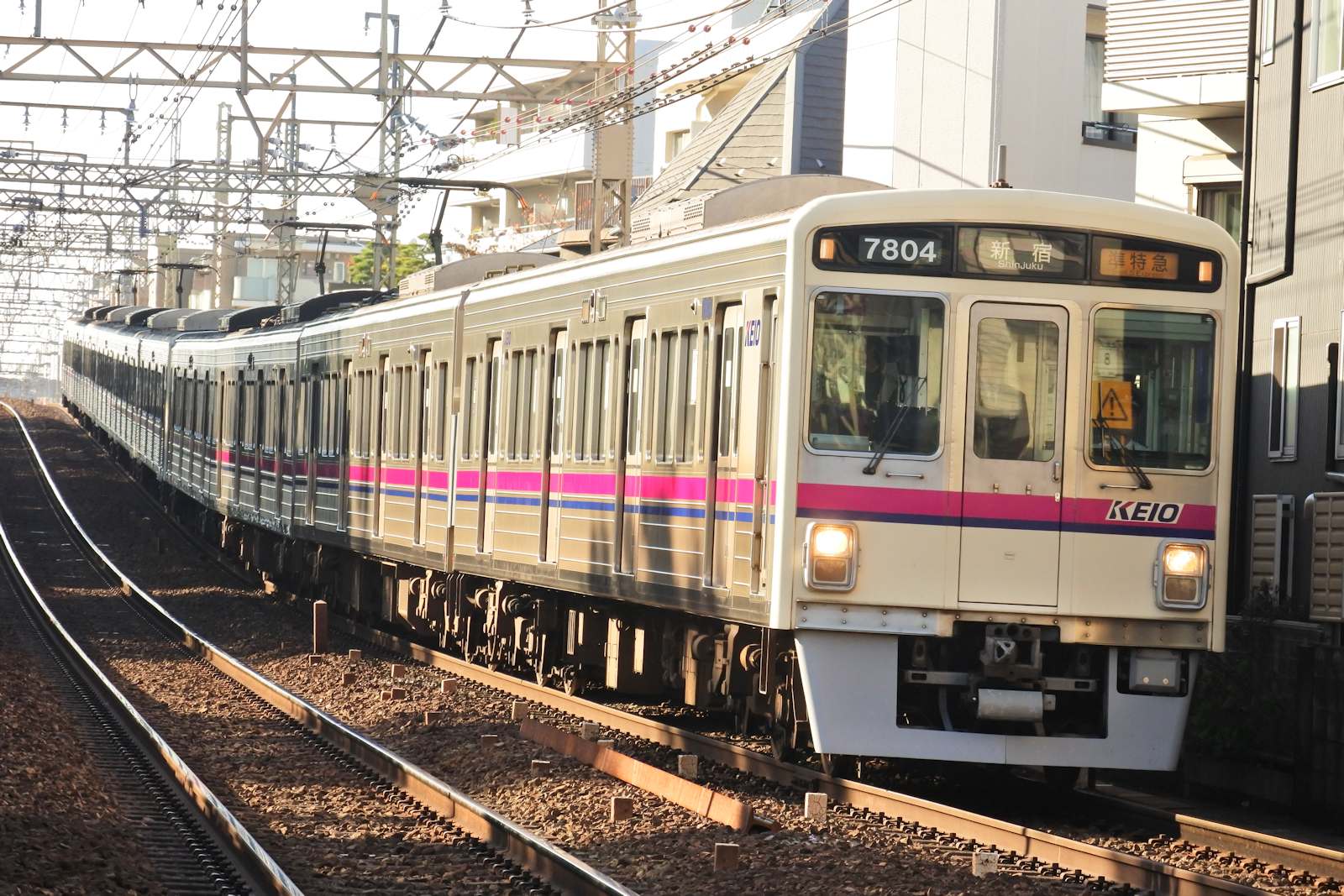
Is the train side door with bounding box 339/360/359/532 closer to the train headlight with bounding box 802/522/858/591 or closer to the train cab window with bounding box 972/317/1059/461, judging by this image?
the train headlight with bounding box 802/522/858/591

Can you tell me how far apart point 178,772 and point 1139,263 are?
5875 mm

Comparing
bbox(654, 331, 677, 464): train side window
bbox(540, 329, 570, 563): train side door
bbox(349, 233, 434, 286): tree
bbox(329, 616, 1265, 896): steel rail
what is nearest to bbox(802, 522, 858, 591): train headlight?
bbox(329, 616, 1265, 896): steel rail

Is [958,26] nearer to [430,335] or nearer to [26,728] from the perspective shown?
[430,335]

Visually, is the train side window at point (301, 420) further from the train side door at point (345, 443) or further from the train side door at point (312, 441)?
the train side door at point (345, 443)

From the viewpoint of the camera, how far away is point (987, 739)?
9352 millimetres

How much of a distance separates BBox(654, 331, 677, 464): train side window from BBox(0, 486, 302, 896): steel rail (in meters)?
3.11

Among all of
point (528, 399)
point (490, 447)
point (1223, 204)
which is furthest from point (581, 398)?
point (1223, 204)

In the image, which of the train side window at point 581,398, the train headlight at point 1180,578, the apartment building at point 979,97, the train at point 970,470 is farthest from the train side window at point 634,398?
the apartment building at point 979,97

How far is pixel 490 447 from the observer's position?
1530cm

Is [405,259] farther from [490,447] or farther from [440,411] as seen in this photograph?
[490,447]

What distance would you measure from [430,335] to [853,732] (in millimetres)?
8391

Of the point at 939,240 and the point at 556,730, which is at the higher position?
the point at 939,240

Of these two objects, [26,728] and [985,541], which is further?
[26,728]

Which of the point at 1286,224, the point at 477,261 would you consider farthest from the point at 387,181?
the point at 1286,224
